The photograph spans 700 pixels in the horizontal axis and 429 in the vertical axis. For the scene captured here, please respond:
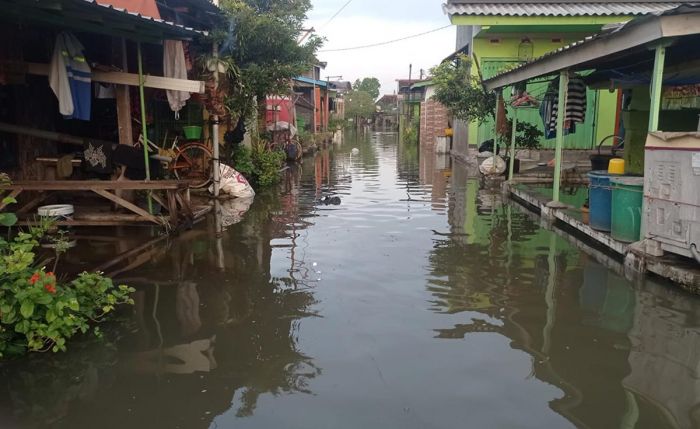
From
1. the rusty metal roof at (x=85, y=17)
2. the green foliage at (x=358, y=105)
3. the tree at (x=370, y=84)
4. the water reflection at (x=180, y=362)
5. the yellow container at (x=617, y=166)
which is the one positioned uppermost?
the tree at (x=370, y=84)

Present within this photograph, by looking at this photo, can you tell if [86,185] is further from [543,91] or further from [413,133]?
[413,133]

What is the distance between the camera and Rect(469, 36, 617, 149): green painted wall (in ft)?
57.9

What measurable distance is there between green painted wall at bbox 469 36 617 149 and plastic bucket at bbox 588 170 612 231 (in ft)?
32.8

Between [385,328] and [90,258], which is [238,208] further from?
[385,328]

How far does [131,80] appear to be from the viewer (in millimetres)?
8812

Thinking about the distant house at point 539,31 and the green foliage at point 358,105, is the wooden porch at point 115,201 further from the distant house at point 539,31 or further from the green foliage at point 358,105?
the green foliage at point 358,105

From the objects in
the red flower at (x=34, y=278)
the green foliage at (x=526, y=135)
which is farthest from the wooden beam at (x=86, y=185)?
the green foliage at (x=526, y=135)

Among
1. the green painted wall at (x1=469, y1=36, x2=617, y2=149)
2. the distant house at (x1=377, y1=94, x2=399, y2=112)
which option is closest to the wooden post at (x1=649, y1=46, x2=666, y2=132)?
the green painted wall at (x1=469, y1=36, x2=617, y2=149)

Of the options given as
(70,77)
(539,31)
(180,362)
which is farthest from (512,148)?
(180,362)

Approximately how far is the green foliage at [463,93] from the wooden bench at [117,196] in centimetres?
980

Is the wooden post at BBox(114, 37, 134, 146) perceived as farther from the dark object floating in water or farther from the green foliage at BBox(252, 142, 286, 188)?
→ the green foliage at BBox(252, 142, 286, 188)

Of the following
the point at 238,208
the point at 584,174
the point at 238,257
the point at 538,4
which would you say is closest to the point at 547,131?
the point at 584,174

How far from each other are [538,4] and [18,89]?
1434 centimetres

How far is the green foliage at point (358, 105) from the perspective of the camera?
74.8 metres
